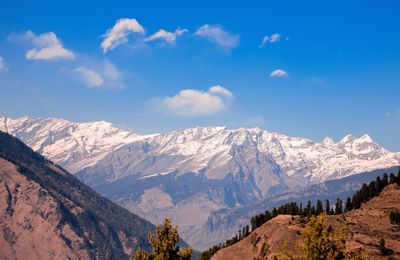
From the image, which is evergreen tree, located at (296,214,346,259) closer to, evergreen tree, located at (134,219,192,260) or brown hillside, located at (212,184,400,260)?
evergreen tree, located at (134,219,192,260)

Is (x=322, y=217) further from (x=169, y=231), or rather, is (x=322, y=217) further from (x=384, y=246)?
(x=384, y=246)

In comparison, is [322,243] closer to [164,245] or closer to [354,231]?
[164,245]

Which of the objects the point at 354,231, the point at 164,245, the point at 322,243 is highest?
the point at 322,243

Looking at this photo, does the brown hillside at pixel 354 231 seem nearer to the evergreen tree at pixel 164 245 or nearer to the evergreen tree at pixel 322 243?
the evergreen tree at pixel 164 245

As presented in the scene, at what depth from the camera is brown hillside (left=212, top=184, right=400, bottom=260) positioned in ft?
→ 480

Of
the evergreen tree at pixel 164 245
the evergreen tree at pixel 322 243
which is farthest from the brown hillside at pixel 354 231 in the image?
the evergreen tree at pixel 322 243

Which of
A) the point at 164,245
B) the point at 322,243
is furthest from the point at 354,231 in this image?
the point at 322,243

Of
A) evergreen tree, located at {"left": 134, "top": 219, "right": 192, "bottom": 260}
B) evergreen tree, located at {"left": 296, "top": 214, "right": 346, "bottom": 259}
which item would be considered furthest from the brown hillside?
evergreen tree, located at {"left": 296, "top": 214, "right": 346, "bottom": 259}

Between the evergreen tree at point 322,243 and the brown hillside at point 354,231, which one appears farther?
the brown hillside at point 354,231

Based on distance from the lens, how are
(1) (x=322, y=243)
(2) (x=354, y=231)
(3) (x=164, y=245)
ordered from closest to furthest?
(1) (x=322, y=243)
(3) (x=164, y=245)
(2) (x=354, y=231)

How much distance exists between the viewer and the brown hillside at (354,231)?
14638cm

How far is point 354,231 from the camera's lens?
158m

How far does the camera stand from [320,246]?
179 ft

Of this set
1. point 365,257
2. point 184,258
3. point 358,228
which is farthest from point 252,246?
point 365,257
